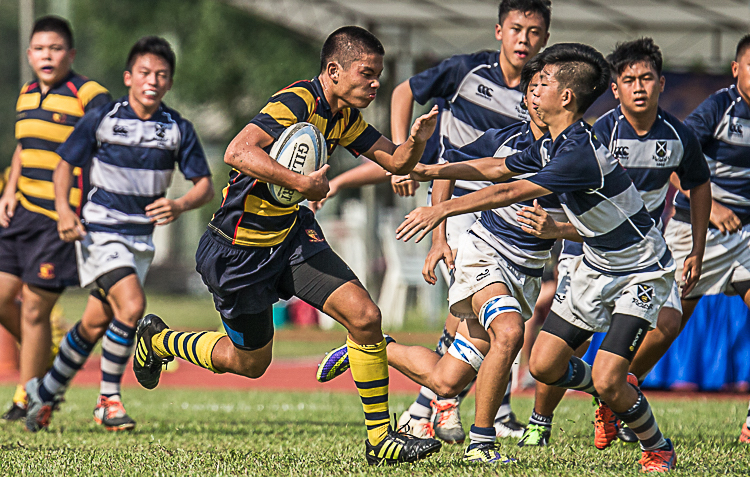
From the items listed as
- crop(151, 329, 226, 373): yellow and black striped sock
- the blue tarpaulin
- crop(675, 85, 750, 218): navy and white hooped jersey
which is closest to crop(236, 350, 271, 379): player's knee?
crop(151, 329, 226, 373): yellow and black striped sock

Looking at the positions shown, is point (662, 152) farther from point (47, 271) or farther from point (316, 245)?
point (47, 271)

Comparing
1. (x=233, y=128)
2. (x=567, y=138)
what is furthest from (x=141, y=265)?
(x=233, y=128)

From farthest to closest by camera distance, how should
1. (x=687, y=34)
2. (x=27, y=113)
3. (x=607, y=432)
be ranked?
(x=687, y=34)
(x=27, y=113)
(x=607, y=432)

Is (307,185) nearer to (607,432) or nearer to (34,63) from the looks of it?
(607,432)

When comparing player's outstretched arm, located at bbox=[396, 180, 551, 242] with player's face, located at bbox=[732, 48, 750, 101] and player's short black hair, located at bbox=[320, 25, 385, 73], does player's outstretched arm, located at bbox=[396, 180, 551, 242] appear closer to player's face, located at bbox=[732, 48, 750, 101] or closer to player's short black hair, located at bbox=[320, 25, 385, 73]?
player's short black hair, located at bbox=[320, 25, 385, 73]

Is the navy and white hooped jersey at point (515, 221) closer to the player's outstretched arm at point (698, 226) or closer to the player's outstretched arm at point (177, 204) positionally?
the player's outstretched arm at point (698, 226)

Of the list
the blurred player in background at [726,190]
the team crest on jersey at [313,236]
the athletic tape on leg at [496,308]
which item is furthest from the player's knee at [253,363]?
the blurred player in background at [726,190]

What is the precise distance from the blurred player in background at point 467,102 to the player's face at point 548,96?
2.75ft

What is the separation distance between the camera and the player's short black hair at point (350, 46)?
4.46 meters

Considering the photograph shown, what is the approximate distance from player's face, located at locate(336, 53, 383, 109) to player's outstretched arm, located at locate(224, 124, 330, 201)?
0.48 metres

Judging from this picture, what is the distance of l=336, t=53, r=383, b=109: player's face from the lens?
4.46 metres

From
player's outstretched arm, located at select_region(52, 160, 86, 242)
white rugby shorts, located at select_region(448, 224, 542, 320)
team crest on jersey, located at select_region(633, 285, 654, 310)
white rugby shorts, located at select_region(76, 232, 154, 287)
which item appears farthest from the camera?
white rugby shorts, located at select_region(76, 232, 154, 287)

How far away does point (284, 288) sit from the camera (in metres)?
4.69

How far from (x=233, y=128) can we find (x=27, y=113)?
774 inches
